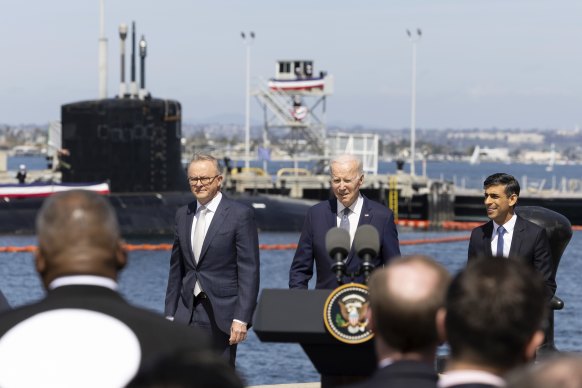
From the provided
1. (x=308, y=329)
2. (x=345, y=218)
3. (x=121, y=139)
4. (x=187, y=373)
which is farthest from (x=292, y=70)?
(x=187, y=373)

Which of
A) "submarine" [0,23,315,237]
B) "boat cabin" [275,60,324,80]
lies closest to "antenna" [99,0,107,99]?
"submarine" [0,23,315,237]

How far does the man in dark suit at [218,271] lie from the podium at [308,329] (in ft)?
8.66

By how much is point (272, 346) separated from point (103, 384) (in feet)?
62.2

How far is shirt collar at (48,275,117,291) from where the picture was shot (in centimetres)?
387

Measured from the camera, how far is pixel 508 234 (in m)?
8.76

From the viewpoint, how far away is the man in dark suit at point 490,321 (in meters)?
3.51

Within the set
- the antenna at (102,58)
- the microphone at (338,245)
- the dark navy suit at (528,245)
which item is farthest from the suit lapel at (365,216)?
the antenna at (102,58)

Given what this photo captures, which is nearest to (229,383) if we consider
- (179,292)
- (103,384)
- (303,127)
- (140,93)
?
(103,384)

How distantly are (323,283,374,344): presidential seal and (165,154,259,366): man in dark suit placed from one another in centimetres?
296

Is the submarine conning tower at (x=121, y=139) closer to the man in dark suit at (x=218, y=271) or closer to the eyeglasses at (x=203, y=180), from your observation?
the man in dark suit at (x=218, y=271)

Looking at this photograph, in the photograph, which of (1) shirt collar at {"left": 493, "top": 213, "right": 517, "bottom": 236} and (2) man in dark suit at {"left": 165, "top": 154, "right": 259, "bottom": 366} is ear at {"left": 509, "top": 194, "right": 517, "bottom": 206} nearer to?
(1) shirt collar at {"left": 493, "top": 213, "right": 517, "bottom": 236}

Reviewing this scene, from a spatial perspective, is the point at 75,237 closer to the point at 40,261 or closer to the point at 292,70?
the point at 40,261

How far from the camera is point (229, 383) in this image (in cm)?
303

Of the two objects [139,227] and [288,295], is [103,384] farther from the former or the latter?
[139,227]
